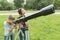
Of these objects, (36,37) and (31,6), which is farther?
(31,6)

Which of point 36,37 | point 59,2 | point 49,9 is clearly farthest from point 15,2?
point 49,9

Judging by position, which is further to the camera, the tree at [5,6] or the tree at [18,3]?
the tree at [18,3]

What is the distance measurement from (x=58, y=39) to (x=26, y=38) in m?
3.25

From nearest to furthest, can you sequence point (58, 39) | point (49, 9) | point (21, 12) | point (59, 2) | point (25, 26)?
1. point (49, 9)
2. point (21, 12)
3. point (25, 26)
4. point (58, 39)
5. point (59, 2)

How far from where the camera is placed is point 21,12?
203 inches

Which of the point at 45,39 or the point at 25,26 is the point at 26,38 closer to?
the point at 25,26

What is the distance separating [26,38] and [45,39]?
10.5 ft

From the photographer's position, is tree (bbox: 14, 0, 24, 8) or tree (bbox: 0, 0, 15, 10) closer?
tree (bbox: 0, 0, 15, 10)

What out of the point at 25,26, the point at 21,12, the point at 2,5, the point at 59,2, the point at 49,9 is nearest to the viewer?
the point at 49,9

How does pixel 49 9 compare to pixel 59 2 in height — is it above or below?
below

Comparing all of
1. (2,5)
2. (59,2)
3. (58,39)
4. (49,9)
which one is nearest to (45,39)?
(58,39)

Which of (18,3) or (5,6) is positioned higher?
(18,3)

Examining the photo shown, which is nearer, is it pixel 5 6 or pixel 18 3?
pixel 5 6

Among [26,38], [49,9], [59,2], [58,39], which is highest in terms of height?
[59,2]
